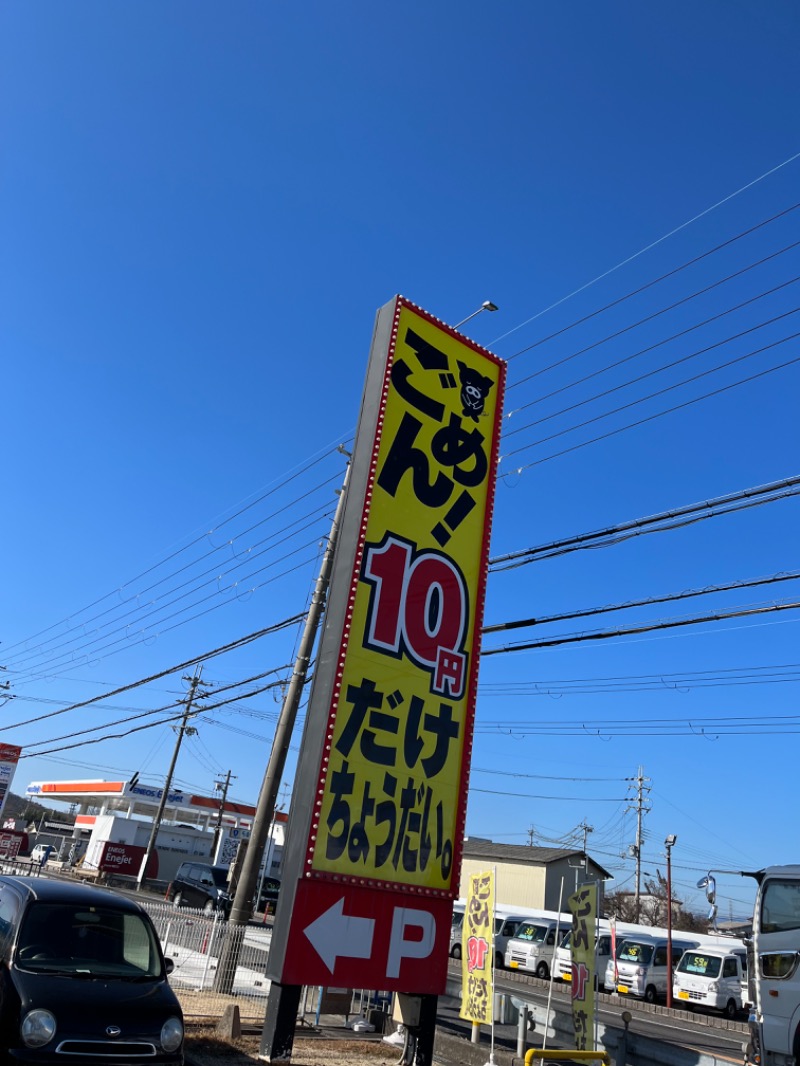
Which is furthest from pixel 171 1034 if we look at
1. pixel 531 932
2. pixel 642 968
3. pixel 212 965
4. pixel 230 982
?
pixel 531 932

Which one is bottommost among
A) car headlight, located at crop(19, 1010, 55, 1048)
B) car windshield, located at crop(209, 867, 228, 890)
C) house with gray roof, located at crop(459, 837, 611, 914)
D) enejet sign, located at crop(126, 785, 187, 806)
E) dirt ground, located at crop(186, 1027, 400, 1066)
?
dirt ground, located at crop(186, 1027, 400, 1066)

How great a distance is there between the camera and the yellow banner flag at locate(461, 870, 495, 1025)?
1166 centimetres

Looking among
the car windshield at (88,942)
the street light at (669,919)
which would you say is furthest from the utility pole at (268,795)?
the street light at (669,919)

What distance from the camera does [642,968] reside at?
27812 millimetres

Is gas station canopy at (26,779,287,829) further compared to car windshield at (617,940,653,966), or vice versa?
gas station canopy at (26,779,287,829)

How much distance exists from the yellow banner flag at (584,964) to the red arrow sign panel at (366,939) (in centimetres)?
325

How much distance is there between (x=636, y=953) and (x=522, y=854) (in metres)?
24.6

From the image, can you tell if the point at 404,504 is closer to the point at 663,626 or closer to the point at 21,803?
the point at 663,626

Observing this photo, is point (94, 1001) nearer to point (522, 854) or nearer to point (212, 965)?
point (212, 965)

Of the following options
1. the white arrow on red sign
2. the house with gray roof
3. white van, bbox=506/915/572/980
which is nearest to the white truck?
the white arrow on red sign

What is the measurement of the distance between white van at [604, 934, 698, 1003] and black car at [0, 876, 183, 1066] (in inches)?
965

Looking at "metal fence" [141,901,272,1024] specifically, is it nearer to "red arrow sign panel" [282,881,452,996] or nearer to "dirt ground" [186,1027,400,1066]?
"dirt ground" [186,1027,400,1066]

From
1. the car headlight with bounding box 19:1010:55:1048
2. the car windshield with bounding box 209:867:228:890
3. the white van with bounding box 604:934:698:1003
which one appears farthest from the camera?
the car windshield with bounding box 209:867:228:890

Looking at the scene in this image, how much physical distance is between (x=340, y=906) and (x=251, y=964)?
8.67 meters
